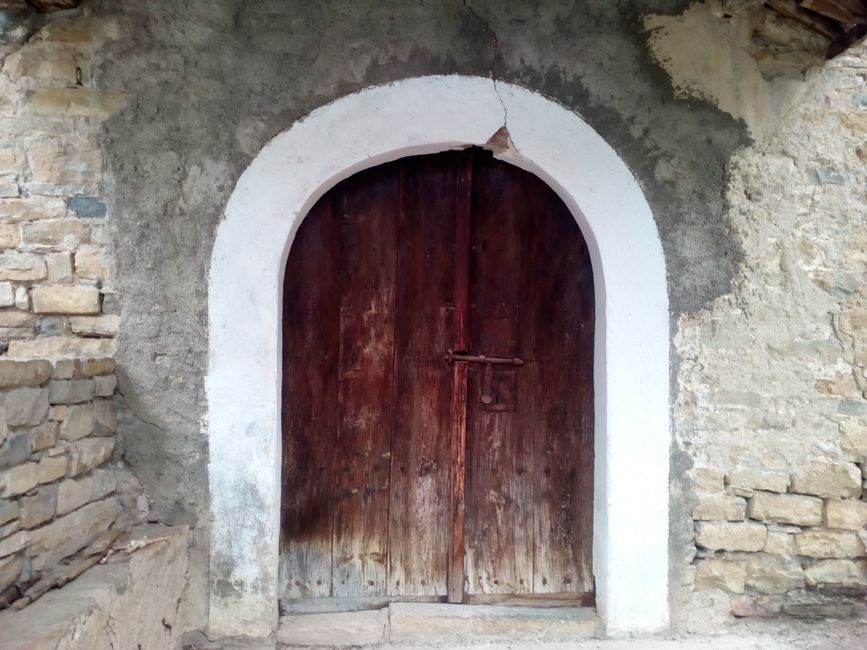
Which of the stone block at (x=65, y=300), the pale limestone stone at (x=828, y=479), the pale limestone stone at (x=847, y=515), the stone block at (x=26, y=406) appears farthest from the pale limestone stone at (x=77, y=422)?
the pale limestone stone at (x=847, y=515)

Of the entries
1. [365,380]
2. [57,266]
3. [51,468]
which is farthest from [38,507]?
[365,380]

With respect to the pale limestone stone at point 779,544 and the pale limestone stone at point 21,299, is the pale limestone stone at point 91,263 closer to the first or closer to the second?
the pale limestone stone at point 21,299

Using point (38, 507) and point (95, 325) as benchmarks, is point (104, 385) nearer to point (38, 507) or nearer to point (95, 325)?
point (95, 325)

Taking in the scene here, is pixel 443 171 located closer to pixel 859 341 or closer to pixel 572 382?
pixel 572 382

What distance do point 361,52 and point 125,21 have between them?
2.81 ft

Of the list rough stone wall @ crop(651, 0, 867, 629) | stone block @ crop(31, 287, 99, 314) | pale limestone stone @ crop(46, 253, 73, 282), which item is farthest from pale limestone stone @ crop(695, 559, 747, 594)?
pale limestone stone @ crop(46, 253, 73, 282)

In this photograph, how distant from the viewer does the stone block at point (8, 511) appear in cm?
163

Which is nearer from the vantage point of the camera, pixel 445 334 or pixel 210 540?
pixel 210 540

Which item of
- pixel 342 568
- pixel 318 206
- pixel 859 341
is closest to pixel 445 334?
pixel 318 206

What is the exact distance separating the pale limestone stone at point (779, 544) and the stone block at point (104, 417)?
2467 millimetres

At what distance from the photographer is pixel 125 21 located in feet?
7.42

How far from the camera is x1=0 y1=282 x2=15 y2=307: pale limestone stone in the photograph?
218 cm

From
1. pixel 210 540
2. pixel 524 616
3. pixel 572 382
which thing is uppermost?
pixel 572 382

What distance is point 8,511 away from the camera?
1.65 m
